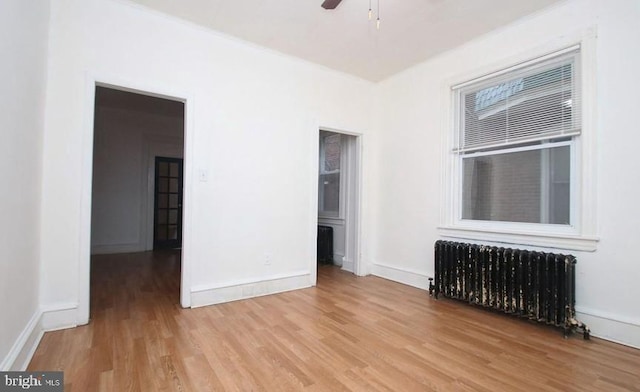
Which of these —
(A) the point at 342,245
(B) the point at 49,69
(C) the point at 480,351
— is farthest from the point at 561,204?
(B) the point at 49,69

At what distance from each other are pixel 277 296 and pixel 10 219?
242 centimetres

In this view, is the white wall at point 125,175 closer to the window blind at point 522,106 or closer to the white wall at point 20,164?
the white wall at point 20,164

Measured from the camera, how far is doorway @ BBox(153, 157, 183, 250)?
678cm

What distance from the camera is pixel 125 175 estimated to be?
630 cm

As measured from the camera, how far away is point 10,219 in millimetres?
1767

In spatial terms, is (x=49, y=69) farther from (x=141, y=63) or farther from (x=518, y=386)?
(x=518, y=386)

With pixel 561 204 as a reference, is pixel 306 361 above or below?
below

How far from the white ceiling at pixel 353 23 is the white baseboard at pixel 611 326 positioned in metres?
2.75

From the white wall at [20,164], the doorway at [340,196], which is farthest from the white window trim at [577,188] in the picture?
the white wall at [20,164]

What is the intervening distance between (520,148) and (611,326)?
1.70m

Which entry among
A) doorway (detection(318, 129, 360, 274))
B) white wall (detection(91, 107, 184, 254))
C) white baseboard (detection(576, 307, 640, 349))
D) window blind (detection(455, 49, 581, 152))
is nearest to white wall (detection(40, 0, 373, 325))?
doorway (detection(318, 129, 360, 274))

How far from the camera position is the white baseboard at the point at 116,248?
597cm

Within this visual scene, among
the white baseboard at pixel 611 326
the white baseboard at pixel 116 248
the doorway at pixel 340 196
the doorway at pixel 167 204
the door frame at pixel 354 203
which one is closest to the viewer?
the white baseboard at pixel 611 326

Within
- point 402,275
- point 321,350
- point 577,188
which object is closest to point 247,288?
point 321,350
